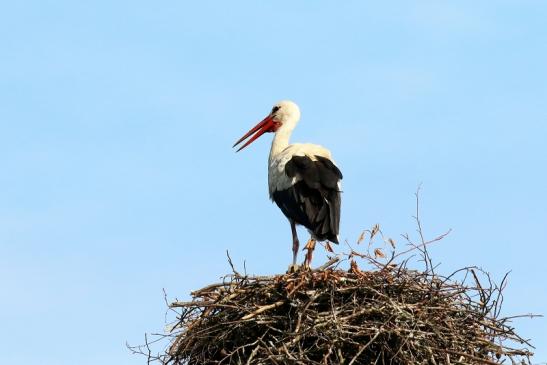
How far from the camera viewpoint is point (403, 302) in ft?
28.1

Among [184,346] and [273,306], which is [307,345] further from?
[184,346]

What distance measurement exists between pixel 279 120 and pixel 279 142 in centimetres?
43

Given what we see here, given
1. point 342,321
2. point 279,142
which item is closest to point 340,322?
point 342,321

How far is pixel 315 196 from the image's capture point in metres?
10.0

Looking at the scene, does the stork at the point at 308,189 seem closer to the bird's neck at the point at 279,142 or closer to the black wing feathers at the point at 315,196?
the black wing feathers at the point at 315,196

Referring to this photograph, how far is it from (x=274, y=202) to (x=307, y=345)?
2.53 meters

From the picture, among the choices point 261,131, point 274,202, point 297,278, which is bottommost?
point 297,278

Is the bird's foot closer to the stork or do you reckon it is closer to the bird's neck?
the stork

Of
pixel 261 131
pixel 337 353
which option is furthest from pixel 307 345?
pixel 261 131

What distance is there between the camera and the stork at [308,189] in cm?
987

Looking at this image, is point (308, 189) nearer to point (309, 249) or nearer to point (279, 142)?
point (309, 249)

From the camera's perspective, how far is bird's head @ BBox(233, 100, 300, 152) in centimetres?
1166

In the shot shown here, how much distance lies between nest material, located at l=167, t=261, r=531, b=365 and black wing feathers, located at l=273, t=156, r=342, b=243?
1.02 metres

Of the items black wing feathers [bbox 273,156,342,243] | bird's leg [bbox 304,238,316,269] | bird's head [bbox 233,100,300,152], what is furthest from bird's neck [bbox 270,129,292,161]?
bird's leg [bbox 304,238,316,269]
